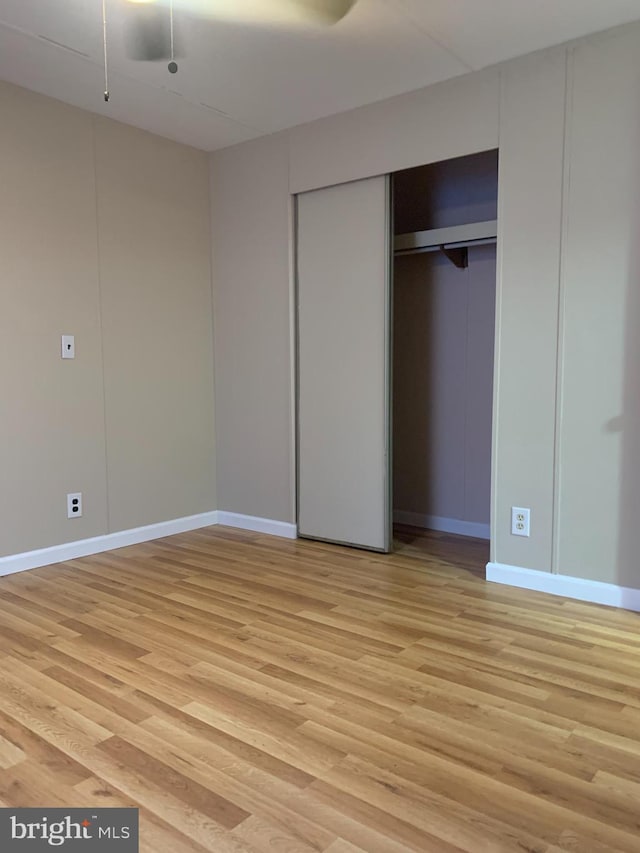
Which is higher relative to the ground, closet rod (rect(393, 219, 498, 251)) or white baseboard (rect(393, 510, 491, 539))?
closet rod (rect(393, 219, 498, 251))

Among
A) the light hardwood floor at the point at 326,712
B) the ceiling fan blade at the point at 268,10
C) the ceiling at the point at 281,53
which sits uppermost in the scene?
the ceiling at the point at 281,53

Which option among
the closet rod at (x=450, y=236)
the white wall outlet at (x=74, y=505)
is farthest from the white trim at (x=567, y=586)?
the white wall outlet at (x=74, y=505)

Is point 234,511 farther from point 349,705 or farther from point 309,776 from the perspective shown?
point 309,776

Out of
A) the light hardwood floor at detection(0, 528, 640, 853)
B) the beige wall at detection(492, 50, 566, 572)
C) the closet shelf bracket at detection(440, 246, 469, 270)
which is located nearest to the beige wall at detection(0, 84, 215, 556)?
the light hardwood floor at detection(0, 528, 640, 853)

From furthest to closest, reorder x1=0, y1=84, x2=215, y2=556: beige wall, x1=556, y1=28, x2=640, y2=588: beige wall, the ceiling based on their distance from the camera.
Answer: x1=0, y1=84, x2=215, y2=556: beige wall < x1=556, y1=28, x2=640, y2=588: beige wall < the ceiling

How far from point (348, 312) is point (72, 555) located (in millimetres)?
2075

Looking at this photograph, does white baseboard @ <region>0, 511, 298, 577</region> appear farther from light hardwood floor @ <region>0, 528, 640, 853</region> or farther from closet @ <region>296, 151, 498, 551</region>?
closet @ <region>296, 151, 498, 551</region>

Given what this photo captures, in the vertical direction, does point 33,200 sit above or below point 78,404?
above

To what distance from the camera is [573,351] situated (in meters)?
2.78

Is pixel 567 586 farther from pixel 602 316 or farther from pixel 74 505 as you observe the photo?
pixel 74 505

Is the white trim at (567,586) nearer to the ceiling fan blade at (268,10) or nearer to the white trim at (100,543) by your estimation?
the white trim at (100,543)

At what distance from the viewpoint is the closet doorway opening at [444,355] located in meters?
3.82

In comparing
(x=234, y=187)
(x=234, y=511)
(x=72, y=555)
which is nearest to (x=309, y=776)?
(x=72, y=555)

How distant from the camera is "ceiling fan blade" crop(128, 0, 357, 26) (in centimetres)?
237
